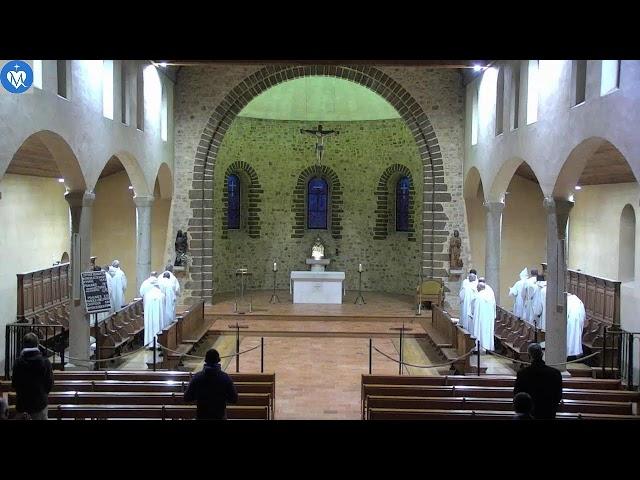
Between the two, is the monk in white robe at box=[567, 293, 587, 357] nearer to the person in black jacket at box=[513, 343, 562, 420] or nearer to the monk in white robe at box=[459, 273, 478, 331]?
the monk in white robe at box=[459, 273, 478, 331]

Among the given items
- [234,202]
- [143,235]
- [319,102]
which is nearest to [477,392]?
[143,235]

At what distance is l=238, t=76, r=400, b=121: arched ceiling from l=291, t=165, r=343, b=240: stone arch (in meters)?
2.03

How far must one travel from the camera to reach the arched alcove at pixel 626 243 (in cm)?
1655

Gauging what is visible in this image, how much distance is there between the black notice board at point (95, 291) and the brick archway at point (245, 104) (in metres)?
9.28

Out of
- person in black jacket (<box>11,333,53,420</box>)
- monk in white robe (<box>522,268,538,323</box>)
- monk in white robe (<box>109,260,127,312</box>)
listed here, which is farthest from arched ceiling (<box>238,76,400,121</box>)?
person in black jacket (<box>11,333,53,420</box>)

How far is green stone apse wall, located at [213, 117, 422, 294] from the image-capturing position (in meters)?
26.2

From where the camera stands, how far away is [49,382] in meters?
8.08

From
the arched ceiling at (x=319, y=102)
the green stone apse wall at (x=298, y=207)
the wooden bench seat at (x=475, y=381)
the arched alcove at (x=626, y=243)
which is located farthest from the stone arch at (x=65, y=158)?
the arched ceiling at (x=319, y=102)

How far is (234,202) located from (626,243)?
1497 centimetres

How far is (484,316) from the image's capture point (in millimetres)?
15602

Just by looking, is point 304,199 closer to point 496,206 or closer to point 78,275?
point 496,206
